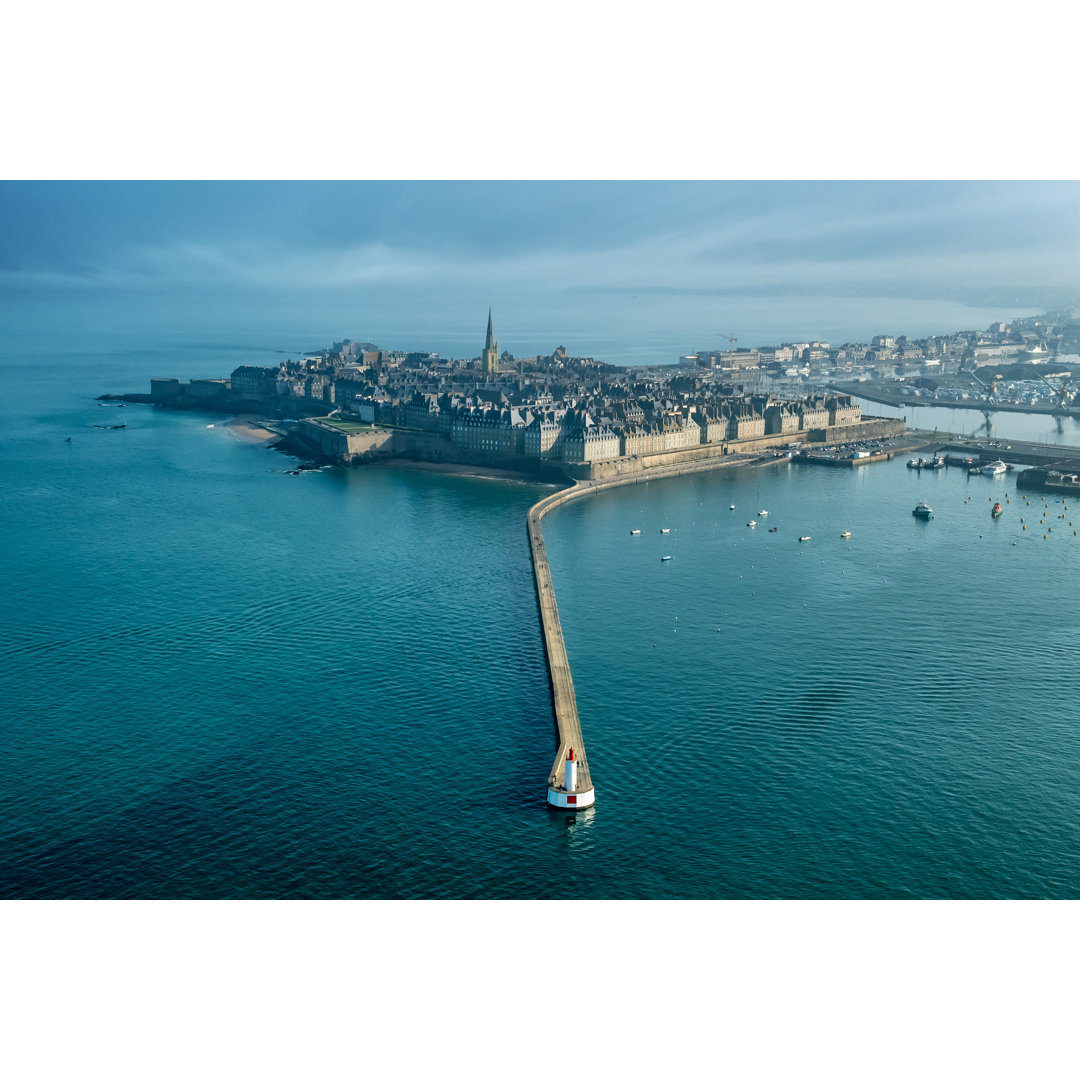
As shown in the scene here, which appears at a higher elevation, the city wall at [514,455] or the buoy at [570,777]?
the city wall at [514,455]

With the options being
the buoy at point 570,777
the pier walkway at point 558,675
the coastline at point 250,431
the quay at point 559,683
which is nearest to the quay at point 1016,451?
the pier walkway at point 558,675

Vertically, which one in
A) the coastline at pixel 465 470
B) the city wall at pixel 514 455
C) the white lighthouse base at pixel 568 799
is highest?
the city wall at pixel 514 455

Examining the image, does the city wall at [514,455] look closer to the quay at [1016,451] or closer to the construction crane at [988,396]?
the quay at [1016,451]

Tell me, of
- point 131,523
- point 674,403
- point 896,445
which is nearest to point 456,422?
point 674,403

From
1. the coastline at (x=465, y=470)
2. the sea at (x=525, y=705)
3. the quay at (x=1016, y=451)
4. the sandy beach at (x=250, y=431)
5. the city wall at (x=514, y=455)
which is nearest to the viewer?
the sea at (x=525, y=705)

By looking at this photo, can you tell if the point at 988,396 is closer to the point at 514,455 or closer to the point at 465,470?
the point at 514,455

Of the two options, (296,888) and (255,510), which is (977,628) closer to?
(296,888)
